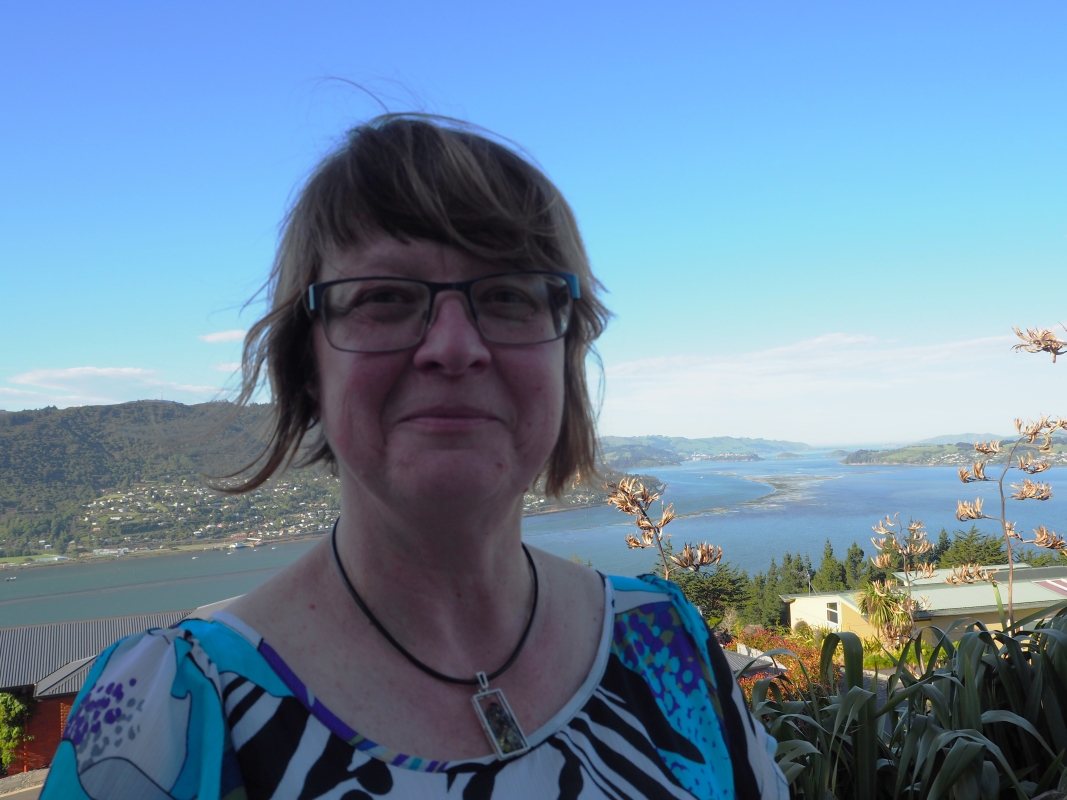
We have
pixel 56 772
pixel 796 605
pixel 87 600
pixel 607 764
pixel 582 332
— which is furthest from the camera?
pixel 87 600

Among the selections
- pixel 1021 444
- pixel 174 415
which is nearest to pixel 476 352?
pixel 174 415

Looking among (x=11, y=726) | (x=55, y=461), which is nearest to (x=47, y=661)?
(x=11, y=726)

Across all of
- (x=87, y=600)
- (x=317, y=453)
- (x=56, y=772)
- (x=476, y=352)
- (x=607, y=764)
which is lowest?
(x=87, y=600)

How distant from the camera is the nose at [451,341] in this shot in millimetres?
771

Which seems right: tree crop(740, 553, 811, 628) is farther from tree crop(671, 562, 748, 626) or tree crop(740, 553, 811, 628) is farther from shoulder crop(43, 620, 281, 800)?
shoulder crop(43, 620, 281, 800)

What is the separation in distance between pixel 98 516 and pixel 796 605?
107 feet

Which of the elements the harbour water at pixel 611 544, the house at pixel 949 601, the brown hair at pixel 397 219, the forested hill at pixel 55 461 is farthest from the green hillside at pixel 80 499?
the brown hair at pixel 397 219

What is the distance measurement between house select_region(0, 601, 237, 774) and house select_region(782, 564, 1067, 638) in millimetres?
21266

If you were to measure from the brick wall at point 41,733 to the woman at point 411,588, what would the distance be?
26.9 m

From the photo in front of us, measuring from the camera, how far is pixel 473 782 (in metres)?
0.76

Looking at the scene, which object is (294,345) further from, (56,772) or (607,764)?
(607,764)

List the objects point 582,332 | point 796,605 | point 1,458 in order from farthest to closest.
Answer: point 1,458, point 796,605, point 582,332

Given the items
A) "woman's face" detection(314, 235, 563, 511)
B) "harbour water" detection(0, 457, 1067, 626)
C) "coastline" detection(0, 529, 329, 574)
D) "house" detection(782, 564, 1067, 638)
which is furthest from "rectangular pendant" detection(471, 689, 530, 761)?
"coastline" detection(0, 529, 329, 574)

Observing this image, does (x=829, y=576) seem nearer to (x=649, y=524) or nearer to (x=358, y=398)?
(x=649, y=524)
